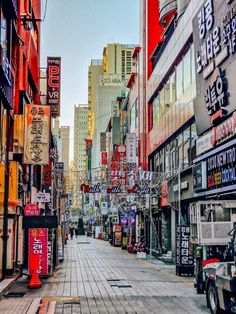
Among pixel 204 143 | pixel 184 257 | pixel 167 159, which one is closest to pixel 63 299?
pixel 184 257

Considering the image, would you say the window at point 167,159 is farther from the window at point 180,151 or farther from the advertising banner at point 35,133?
the advertising banner at point 35,133

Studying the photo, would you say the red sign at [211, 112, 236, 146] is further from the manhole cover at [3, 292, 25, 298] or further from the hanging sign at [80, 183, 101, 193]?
the hanging sign at [80, 183, 101, 193]

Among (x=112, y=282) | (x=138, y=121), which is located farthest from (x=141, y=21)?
(x=112, y=282)

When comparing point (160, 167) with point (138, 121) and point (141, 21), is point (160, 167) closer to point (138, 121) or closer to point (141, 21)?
point (138, 121)

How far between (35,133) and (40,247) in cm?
657

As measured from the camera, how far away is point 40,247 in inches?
920

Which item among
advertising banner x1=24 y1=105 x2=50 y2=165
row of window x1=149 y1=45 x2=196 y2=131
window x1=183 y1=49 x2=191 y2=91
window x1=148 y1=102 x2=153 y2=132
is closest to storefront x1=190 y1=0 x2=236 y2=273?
row of window x1=149 y1=45 x2=196 y2=131

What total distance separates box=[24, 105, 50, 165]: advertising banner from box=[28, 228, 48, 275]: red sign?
16.1 ft

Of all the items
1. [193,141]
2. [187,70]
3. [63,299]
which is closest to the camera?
[63,299]

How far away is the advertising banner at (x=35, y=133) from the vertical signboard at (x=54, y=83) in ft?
39.2

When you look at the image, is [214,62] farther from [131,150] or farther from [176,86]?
[131,150]

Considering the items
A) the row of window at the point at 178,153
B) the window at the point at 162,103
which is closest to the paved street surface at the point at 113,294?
the row of window at the point at 178,153

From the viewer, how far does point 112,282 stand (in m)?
22.6

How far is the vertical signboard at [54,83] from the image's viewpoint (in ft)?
130
